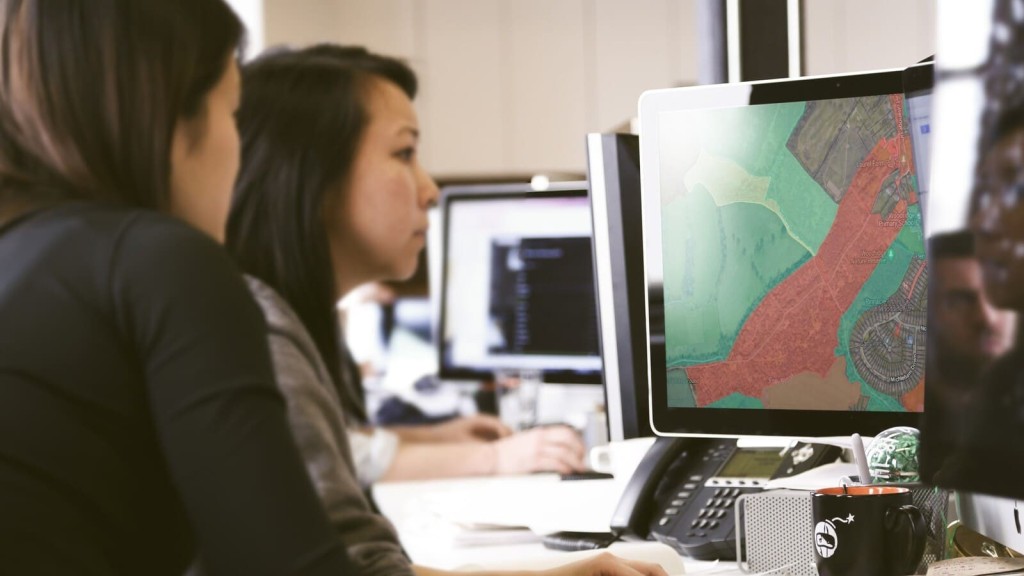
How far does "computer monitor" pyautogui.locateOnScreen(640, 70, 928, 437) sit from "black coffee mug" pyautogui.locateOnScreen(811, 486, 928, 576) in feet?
0.61

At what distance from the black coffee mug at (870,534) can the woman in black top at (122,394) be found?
1.20 ft

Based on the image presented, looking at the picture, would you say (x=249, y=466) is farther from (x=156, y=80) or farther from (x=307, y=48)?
(x=307, y=48)

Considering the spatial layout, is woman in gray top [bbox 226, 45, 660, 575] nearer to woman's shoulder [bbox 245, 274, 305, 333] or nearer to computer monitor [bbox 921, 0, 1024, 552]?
woman's shoulder [bbox 245, 274, 305, 333]

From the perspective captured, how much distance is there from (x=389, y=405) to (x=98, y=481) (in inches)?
77.8

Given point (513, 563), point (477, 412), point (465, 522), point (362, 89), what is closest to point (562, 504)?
point (465, 522)

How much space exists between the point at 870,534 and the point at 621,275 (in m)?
0.46

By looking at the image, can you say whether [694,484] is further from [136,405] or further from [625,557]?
[136,405]

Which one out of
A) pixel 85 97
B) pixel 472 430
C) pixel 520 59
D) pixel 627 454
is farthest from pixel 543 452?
pixel 520 59

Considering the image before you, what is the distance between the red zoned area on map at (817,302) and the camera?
40.1 inches

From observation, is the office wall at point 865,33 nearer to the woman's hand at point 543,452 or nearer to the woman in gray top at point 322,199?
the woman's hand at point 543,452

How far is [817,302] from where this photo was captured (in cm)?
104

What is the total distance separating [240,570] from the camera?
26.9 inches

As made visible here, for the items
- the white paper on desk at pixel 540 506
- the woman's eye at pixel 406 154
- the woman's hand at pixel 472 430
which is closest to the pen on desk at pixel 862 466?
the white paper on desk at pixel 540 506

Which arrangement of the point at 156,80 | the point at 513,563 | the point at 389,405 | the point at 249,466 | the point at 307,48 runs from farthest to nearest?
1. the point at 389,405
2. the point at 307,48
3. the point at 513,563
4. the point at 156,80
5. the point at 249,466
